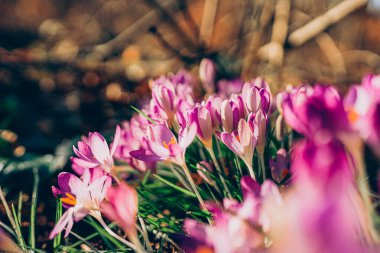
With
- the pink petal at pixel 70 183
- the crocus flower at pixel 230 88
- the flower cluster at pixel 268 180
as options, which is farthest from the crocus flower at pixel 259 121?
the crocus flower at pixel 230 88

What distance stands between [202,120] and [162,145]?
2.5 inches

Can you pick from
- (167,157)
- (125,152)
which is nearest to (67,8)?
(125,152)

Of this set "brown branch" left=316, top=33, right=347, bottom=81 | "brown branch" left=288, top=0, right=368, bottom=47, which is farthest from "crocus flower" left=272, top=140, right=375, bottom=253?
"brown branch" left=316, top=33, right=347, bottom=81

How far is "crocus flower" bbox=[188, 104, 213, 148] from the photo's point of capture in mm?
460

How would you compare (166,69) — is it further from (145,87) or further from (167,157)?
(167,157)

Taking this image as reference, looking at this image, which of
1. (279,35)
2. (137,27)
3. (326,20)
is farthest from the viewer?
(137,27)

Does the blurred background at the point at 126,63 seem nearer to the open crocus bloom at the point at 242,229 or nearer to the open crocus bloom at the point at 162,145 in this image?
the open crocus bloom at the point at 162,145

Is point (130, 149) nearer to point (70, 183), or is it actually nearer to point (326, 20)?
point (70, 183)

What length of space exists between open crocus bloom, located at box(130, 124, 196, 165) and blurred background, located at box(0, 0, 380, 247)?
384 mm

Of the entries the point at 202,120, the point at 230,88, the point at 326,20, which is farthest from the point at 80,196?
the point at 326,20

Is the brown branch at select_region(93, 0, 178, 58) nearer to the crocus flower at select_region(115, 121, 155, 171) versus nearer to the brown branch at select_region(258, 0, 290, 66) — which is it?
the brown branch at select_region(258, 0, 290, 66)

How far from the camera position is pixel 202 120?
48 cm

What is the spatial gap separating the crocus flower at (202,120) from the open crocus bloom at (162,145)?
0.06ft

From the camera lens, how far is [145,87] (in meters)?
1.37
